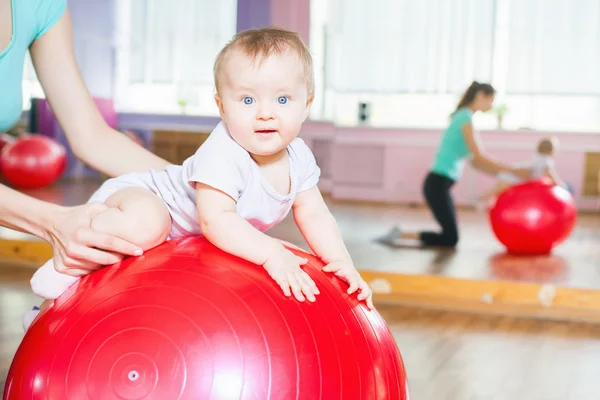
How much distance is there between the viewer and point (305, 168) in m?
1.72

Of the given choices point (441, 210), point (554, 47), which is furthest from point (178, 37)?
point (441, 210)

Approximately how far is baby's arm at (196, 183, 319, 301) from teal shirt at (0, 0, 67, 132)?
1.83 ft

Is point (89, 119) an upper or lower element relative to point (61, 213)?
upper

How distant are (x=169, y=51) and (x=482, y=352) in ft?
26.6

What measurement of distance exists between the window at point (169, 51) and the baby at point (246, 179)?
868cm

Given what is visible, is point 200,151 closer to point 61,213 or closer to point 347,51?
point 61,213

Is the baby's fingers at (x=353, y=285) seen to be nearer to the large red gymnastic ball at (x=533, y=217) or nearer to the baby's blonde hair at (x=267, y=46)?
the baby's blonde hair at (x=267, y=46)

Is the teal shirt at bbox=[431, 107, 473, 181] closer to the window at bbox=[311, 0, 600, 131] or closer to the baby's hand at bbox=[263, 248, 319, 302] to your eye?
the window at bbox=[311, 0, 600, 131]

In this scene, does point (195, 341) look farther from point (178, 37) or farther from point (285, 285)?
point (178, 37)

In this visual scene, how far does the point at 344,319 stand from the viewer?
57.1 inches

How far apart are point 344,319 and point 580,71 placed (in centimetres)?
806

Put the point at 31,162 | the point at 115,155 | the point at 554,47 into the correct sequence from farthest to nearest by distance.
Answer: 1. the point at 554,47
2. the point at 31,162
3. the point at 115,155

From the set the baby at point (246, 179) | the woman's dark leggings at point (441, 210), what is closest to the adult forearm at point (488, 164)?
the woman's dark leggings at point (441, 210)

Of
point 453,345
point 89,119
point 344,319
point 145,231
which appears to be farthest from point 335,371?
point 453,345
